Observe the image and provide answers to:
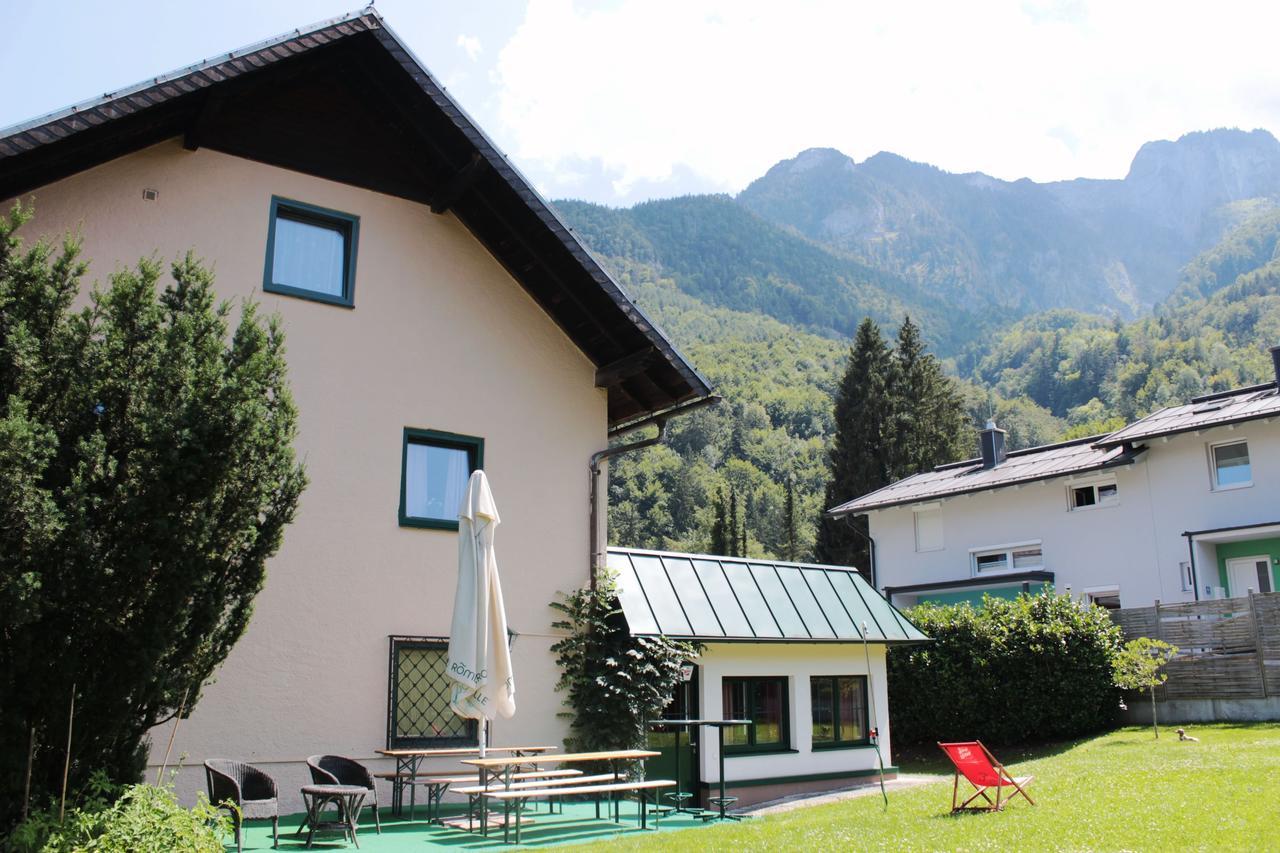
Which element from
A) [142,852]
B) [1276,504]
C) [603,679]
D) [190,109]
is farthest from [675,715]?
[1276,504]

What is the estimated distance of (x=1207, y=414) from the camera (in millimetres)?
25656

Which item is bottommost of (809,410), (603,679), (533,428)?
(603,679)

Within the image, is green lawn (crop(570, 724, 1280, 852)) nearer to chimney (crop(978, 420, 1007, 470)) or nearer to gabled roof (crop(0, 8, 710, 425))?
gabled roof (crop(0, 8, 710, 425))

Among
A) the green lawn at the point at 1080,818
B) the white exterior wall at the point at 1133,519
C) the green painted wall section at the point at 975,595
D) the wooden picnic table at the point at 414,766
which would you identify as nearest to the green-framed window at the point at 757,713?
the green lawn at the point at 1080,818

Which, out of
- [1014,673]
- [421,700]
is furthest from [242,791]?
[1014,673]

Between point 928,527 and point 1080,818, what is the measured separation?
21.7 m

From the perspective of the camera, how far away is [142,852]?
23.8 ft

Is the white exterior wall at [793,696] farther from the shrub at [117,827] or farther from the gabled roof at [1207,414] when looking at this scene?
the gabled roof at [1207,414]

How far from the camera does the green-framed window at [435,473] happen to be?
41.7 ft

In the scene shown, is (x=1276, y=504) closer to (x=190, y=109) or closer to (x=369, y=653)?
(x=369, y=653)

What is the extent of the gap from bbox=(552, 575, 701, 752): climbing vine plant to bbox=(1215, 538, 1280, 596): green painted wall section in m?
17.5

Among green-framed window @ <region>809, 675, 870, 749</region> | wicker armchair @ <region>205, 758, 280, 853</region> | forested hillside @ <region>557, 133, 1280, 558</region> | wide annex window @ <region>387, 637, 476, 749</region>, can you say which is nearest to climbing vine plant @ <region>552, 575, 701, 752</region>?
wide annex window @ <region>387, 637, 476, 749</region>

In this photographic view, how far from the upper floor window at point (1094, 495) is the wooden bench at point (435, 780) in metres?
20.7

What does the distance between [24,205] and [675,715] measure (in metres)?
9.51
